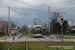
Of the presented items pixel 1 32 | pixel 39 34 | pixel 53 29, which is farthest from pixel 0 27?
pixel 39 34

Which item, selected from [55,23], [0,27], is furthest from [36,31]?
[0,27]

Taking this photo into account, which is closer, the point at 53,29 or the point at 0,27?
the point at 53,29

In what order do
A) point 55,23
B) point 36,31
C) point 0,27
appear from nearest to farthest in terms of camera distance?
point 36,31
point 55,23
point 0,27

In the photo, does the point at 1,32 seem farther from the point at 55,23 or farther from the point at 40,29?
the point at 40,29

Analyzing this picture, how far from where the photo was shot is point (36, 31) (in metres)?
42.2

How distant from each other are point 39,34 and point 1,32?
157 ft

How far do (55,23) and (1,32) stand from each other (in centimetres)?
3077

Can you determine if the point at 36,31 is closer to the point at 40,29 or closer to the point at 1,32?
the point at 40,29

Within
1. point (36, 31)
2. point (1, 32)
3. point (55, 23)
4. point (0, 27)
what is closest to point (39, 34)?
point (36, 31)

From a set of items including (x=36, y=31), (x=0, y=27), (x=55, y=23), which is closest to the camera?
(x=36, y=31)

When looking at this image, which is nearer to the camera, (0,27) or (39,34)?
(39,34)

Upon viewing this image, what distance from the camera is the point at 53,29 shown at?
285 ft

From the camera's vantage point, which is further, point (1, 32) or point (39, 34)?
point (1, 32)

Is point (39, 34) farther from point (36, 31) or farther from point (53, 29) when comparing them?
point (53, 29)
